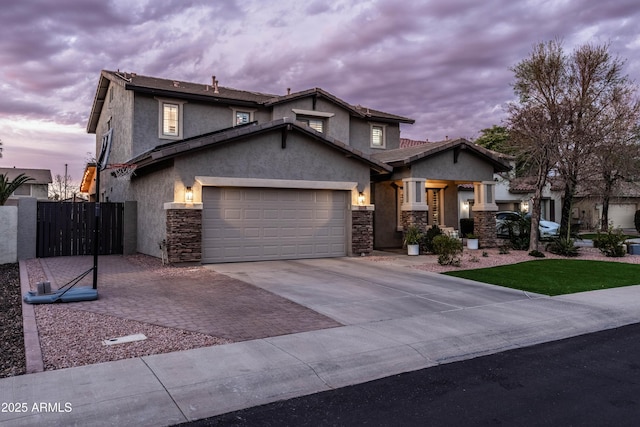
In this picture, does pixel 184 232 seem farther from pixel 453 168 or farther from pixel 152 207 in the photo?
pixel 453 168

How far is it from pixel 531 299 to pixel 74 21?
1562 centimetres

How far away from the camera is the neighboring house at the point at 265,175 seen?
14008 mm

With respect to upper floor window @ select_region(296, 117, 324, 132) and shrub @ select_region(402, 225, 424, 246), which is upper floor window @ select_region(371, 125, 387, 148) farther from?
shrub @ select_region(402, 225, 424, 246)

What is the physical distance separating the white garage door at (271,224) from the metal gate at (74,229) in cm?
575

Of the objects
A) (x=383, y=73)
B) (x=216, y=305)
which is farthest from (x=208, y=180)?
(x=383, y=73)

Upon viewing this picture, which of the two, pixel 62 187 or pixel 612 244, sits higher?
pixel 62 187

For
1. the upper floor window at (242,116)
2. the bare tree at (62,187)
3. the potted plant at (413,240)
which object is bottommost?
the potted plant at (413,240)

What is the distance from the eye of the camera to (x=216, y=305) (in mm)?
8453

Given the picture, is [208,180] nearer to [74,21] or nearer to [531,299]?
[74,21]

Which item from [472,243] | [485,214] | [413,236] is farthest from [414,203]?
[485,214]

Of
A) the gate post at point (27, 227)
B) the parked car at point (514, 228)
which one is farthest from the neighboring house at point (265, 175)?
the gate post at point (27, 227)

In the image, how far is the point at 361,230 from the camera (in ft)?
54.4

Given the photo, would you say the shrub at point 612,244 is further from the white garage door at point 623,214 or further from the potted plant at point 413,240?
the white garage door at point 623,214

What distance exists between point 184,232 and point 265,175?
3203 millimetres
